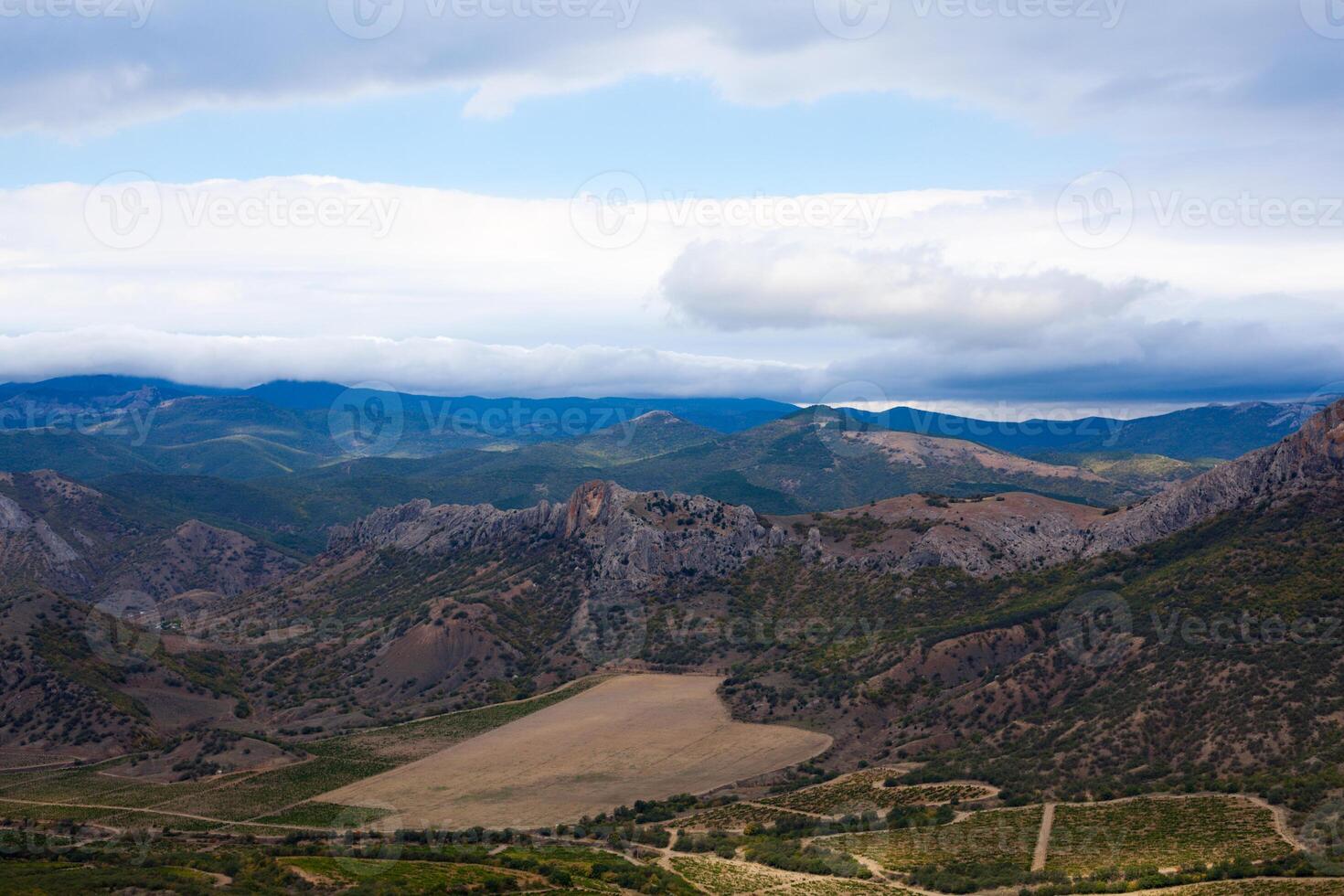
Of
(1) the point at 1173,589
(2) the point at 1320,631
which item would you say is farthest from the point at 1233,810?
(1) the point at 1173,589

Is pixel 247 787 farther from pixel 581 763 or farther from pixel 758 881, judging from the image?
pixel 758 881

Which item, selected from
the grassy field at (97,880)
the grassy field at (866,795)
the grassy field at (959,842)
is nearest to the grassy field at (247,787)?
the grassy field at (97,880)

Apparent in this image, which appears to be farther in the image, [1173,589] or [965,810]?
[1173,589]

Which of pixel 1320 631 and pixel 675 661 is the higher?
pixel 1320 631

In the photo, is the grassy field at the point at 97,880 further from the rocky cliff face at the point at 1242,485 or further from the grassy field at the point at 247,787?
the rocky cliff face at the point at 1242,485

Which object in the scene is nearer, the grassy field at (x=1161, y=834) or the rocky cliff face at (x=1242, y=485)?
the grassy field at (x=1161, y=834)

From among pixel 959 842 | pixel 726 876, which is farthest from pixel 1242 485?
pixel 726 876

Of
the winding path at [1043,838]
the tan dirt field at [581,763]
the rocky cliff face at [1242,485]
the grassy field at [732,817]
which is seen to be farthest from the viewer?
the rocky cliff face at [1242,485]

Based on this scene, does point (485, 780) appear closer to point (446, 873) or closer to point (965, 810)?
point (446, 873)
